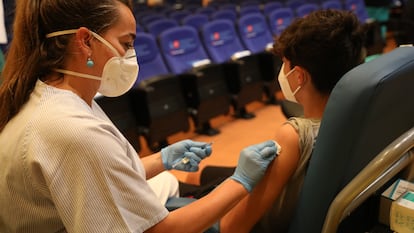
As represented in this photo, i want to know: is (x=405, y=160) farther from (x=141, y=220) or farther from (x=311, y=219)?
(x=141, y=220)

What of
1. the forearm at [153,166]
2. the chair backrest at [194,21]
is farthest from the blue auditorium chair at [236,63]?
the forearm at [153,166]

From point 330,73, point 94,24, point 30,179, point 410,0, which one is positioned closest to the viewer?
point 30,179

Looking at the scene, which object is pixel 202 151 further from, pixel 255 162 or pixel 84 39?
pixel 84 39

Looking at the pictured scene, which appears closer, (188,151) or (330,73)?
(330,73)

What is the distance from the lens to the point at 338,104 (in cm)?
90

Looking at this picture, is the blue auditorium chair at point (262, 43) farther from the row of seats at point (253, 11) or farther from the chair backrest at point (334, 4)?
the chair backrest at point (334, 4)

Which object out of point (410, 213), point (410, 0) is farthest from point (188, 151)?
point (410, 0)

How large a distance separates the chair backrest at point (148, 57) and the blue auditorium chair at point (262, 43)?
1011mm

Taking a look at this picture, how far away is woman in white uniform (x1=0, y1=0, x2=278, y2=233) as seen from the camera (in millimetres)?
865

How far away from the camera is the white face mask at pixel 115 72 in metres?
1.02

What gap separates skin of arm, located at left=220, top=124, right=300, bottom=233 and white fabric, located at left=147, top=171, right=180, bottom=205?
0.40m

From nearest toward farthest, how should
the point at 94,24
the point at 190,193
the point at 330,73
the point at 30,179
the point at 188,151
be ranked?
the point at 30,179
the point at 94,24
the point at 330,73
the point at 188,151
the point at 190,193

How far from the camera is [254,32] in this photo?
490cm

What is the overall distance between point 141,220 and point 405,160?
0.73 metres
